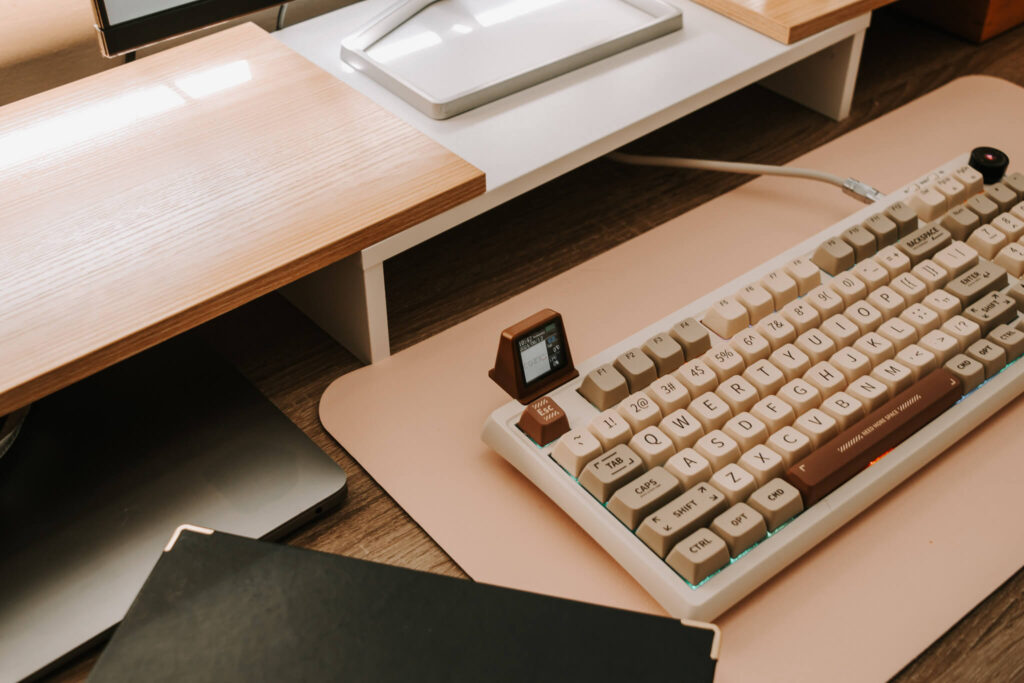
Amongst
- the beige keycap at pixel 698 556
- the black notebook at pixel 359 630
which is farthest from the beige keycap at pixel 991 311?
the black notebook at pixel 359 630

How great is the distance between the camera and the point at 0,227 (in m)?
0.73

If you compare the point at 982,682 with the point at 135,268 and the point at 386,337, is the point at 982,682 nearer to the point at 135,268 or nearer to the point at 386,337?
the point at 386,337

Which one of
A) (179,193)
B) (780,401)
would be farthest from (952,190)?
(179,193)

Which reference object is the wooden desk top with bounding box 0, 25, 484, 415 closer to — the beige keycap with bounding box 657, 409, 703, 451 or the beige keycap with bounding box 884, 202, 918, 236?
the beige keycap with bounding box 657, 409, 703, 451

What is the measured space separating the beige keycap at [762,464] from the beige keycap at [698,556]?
0.06 metres

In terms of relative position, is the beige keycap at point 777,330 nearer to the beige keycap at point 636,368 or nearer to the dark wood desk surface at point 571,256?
the beige keycap at point 636,368

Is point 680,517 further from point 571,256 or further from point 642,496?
point 571,256

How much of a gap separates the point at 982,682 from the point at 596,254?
0.49 metres

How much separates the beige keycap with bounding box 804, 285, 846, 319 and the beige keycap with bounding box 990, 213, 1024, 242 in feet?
0.60

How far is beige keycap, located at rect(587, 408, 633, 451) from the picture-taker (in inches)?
27.8

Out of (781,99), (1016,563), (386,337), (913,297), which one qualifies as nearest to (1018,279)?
(913,297)

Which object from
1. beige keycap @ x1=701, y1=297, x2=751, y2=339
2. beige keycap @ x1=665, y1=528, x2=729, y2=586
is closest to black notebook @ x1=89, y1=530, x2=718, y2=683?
beige keycap @ x1=665, y1=528, x2=729, y2=586

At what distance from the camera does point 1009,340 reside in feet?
2.60

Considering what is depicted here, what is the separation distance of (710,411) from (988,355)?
0.23 metres
